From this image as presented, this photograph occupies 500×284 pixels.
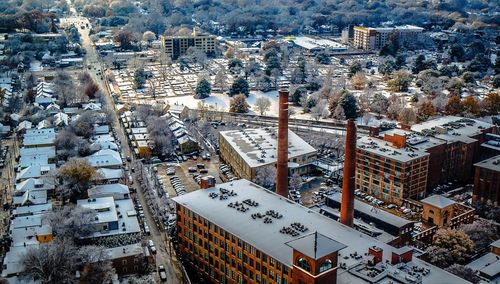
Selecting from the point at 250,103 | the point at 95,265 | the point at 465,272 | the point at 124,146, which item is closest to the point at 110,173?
the point at 124,146

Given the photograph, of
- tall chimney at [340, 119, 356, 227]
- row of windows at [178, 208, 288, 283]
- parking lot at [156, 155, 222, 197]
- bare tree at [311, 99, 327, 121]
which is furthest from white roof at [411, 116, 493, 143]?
row of windows at [178, 208, 288, 283]

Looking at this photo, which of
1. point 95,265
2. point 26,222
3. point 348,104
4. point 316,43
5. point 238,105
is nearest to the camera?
point 95,265

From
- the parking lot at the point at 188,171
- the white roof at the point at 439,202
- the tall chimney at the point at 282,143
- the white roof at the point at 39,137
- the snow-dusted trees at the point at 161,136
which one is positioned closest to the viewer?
the tall chimney at the point at 282,143

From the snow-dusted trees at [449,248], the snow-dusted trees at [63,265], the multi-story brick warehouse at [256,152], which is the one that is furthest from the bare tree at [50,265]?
the snow-dusted trees at [449,248]

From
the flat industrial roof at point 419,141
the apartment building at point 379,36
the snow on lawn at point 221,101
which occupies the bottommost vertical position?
the snow on lawn at point 221,101

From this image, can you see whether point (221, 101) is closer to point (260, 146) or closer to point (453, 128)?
point (260, 146)

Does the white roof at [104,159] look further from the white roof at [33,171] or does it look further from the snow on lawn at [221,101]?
the snow on lawn at [221,101]

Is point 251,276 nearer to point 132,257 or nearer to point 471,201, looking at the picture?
point 132,257
